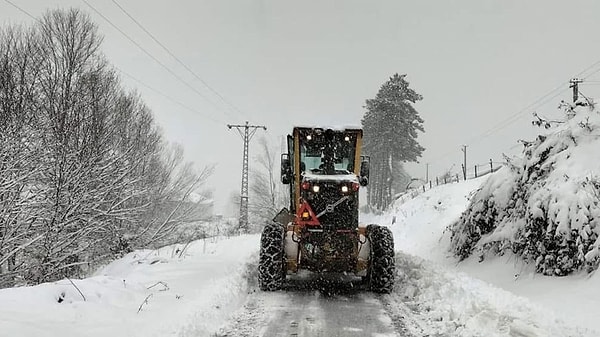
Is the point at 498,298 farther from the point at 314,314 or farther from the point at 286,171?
the point at 286,171

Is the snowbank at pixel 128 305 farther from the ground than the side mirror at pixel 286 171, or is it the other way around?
the side mirror at pixel 286 171

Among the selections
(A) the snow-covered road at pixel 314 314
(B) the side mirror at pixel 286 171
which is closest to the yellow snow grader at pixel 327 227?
(B) the side mirror at pixel 286 171

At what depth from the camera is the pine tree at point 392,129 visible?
45375 mm

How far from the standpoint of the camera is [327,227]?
9.09 meters

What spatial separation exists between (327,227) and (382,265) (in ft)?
3.74

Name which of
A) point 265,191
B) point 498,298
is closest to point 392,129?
point 265,191

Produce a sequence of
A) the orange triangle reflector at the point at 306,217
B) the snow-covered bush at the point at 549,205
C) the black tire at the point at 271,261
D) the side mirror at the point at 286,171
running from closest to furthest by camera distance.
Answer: the snow-covered bush at the point at 549,205 < the black tire at the point at 271,261 < the orange triangle reflector at the point at 306,217 < the side mirror at the point at 286,171

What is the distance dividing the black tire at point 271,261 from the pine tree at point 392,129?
36.7 metres

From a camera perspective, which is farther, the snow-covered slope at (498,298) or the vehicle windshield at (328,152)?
the vehicle windshield at (328,152)

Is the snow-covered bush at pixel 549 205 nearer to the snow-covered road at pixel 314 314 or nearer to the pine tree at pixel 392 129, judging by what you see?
the snow-covered road at pixel 314 314

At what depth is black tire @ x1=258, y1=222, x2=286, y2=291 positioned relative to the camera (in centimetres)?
870

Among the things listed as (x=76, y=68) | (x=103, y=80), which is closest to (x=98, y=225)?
(x=76, y=68)

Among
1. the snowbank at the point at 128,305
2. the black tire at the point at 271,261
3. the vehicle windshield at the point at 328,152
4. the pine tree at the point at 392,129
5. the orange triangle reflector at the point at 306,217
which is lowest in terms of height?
the snowbank at the point at 128,305

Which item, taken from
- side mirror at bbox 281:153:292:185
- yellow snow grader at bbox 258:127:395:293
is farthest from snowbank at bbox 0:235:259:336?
side mirror at bbox 281:153:292:185
